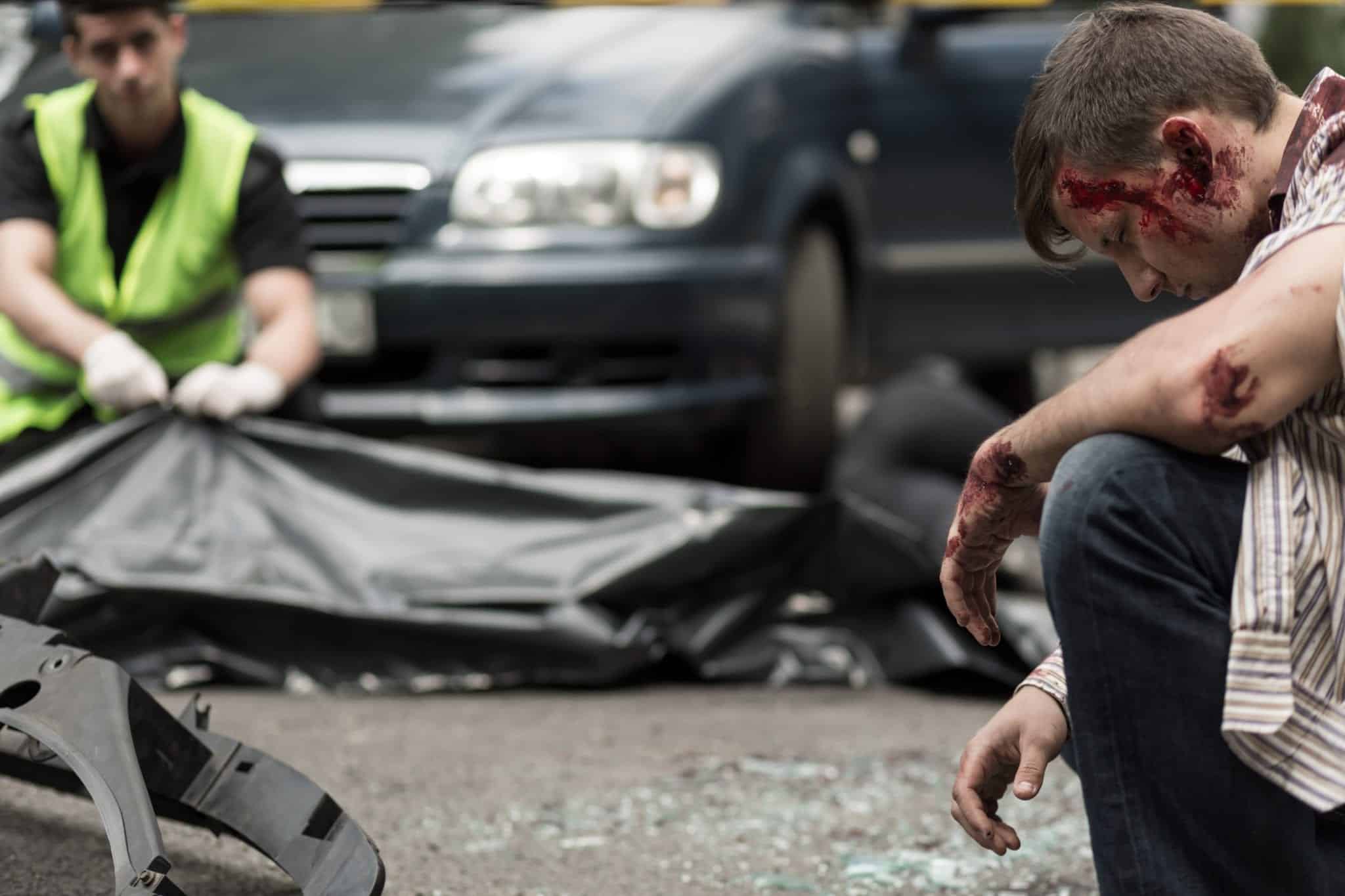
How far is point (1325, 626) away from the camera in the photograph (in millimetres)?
1699

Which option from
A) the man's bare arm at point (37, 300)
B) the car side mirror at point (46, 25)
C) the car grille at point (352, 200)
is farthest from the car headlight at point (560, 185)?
the car side mirror at point (46, 25)

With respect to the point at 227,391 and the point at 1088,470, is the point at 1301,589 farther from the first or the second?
the point at 227,391

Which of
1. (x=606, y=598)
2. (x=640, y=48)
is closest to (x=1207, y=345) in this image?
(x=606, y=598)

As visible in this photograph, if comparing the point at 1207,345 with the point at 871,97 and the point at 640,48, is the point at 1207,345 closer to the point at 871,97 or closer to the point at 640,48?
the point at 640,48

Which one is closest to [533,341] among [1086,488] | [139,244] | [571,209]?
[571,209]

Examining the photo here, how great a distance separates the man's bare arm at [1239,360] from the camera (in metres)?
1.63

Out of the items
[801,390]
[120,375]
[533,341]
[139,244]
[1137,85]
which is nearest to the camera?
[1137,85]

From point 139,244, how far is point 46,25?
104 cm

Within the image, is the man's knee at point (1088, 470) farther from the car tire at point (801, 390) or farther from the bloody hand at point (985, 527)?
the car tire at point (801, 390)

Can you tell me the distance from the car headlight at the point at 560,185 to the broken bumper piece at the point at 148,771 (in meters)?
2.20

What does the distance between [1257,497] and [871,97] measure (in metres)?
3.92

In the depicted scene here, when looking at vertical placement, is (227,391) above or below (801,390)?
above

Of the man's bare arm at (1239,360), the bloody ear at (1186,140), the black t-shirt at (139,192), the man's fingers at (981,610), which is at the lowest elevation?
the black t-shirt at (139,192)

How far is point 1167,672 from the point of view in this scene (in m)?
1.72
